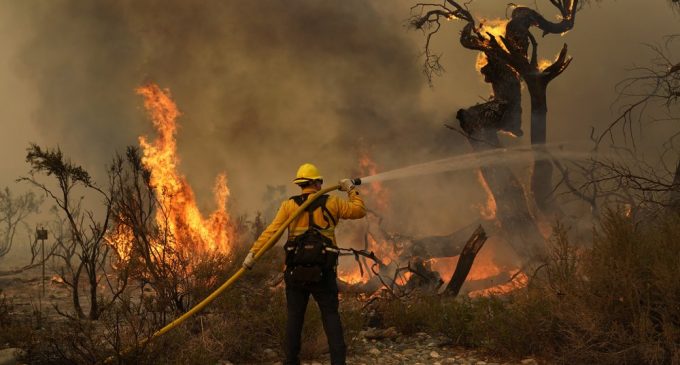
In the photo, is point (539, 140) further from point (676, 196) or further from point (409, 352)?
point (409, 352)

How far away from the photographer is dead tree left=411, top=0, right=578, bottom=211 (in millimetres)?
12328

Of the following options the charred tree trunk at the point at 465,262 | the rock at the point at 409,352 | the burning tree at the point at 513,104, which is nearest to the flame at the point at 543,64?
the burning tree at the point at 513,104

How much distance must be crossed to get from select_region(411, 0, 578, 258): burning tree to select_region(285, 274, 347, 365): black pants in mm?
8224

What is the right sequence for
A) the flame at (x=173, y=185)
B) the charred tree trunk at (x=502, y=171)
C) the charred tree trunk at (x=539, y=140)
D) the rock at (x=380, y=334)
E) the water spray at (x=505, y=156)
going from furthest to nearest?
the flame at (x=173, y=185) → the charred tree trunk at (x=539, y=140) → the charred tree trunk at (x=502, y=171) → the water spray at (x=505, y=156) → the rock at (x=380, y=334)

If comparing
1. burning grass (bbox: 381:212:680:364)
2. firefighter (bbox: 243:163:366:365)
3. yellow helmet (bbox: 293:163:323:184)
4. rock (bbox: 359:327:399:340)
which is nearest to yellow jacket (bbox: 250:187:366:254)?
firefighter (bbox: 243:163:366:365)

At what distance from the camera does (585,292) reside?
484cm

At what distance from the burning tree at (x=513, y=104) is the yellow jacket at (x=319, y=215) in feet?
25.5

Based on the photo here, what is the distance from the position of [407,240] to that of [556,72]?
18.4 feet

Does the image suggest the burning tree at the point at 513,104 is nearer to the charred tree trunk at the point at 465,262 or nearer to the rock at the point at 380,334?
the charred tree trunk at the point at 465,262

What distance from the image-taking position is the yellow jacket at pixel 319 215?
482 centimetres

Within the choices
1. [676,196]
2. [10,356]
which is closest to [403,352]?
[10,356]

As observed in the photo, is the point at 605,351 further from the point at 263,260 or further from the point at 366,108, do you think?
the point at 366,108

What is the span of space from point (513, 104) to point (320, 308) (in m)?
9.64

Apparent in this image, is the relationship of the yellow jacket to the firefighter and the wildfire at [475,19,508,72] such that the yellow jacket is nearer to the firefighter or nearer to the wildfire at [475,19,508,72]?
the firefighter
